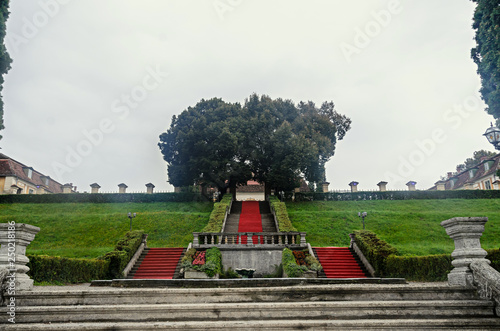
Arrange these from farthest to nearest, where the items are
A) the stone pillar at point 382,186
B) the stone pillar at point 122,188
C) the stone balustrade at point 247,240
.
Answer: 1. the stone pillar at point 382,186
2. the stone pillar at point 122,188
3. the stone balustrade at point 247,240

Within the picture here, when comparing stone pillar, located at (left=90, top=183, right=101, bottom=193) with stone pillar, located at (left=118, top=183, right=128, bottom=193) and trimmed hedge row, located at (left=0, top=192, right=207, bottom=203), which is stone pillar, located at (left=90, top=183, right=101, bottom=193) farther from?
trimmed hedge row, located at (left=0, top=192, right=207, bottom=203)

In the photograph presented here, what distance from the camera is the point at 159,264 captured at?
64.1 ft

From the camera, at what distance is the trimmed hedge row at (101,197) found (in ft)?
130

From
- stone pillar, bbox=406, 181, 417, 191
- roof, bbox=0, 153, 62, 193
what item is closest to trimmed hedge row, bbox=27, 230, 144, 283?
stone pillar, bbox=406, 181, 417, 191

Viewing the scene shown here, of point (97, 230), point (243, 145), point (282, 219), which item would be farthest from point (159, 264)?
point (243, 145)

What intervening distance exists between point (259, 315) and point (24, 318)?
159 inches

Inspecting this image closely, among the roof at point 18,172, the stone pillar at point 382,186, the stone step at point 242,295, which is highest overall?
the roof at point 18,172

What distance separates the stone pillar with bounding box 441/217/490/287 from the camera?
24.6 ft

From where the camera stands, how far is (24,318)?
6332 mm

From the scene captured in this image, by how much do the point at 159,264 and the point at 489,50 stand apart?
18399mm

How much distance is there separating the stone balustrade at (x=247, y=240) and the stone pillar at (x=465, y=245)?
11.7 m

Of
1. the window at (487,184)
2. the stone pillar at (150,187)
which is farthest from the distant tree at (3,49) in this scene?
the window at (487,184)

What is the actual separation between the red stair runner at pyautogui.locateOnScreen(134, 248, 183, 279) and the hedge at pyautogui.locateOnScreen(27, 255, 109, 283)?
83.0 inches

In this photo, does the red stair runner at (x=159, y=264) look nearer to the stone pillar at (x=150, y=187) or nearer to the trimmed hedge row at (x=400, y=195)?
the trimmed hedge row at (x=400, y=195)
